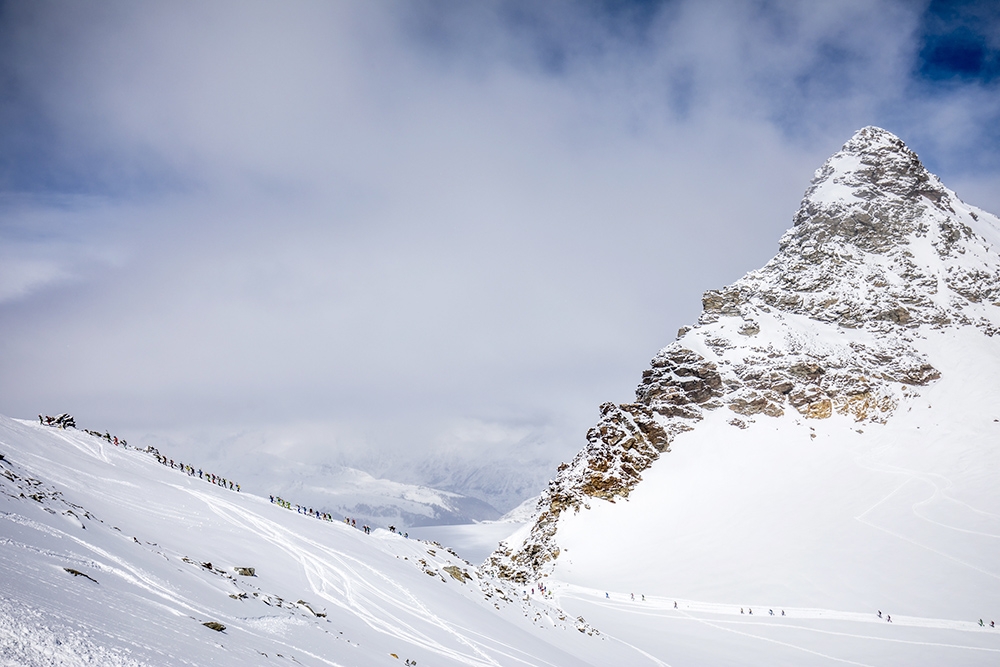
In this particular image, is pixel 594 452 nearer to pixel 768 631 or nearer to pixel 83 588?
pixel 768 631

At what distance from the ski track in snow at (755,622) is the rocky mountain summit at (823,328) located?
42.0 feet

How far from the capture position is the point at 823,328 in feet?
304

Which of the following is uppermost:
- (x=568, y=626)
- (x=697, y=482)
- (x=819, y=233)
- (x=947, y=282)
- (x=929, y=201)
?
(x=929, y=201)

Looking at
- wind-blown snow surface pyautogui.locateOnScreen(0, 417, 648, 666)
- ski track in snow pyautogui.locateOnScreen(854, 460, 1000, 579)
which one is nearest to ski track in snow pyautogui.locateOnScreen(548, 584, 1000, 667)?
ski track in snow pyautogui.locateOnScreen(854, 460, 1000, 579)

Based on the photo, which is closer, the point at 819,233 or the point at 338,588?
the point at 338,588

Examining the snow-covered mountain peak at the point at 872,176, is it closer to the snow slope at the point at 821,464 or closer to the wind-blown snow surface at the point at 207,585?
the snow slope at the point at 821,464

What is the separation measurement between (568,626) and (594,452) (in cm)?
4826

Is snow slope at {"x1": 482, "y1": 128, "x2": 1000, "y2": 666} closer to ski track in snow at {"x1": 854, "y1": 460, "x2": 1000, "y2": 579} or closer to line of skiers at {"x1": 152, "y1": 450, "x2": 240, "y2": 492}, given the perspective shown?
ski track in snow at {"x1": 854, "y1": 460, "x2": 1000, "y2": 579}

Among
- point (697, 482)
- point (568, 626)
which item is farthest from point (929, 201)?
point (568, 626)

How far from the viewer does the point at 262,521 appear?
29359 mm

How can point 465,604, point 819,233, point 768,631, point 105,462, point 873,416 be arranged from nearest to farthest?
point 465,604 < point 105,462 < point 768,631 < point 873,416 < point 819,233

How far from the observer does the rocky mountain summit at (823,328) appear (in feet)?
266

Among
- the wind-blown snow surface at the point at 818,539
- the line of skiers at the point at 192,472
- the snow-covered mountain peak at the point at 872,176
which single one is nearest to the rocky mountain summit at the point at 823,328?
the snow-covered mountain peak at the point at 872,176

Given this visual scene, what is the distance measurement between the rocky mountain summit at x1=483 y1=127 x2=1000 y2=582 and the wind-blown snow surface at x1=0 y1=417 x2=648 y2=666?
4476 centimetres
